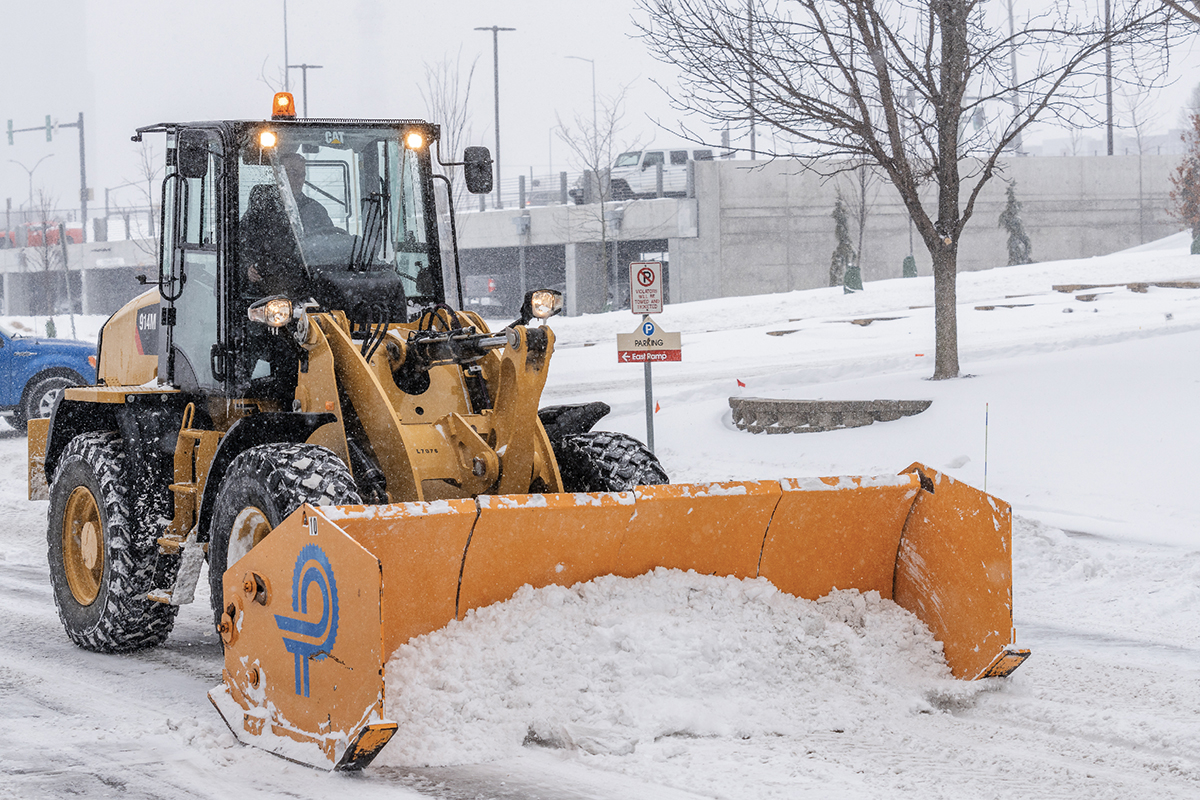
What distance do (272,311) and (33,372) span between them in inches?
523

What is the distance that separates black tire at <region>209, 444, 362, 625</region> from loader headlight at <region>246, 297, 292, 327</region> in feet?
2.28

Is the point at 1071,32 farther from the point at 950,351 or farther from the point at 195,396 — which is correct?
the point at 195,396

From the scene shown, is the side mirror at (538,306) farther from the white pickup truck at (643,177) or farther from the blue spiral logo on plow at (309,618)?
the white pickup truck at (643,177)

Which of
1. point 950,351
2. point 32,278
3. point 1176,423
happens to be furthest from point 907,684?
point 32,278

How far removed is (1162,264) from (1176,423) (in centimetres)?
1975

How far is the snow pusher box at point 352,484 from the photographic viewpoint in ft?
15.3

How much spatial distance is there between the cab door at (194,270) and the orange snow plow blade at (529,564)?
78.4 inches

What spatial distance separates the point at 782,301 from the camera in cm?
3028

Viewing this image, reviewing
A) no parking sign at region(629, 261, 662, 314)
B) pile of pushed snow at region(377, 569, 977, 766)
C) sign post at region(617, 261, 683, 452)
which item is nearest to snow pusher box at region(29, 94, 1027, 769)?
pile of pushed snow at region(377, 569, 977, 766)

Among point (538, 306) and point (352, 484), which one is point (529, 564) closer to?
point (352, 484)

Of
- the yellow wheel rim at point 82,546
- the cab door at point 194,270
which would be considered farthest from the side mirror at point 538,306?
the yellow wheel rim at point 82,546

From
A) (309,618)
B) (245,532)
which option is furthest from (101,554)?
(309,618)

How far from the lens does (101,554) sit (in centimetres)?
685

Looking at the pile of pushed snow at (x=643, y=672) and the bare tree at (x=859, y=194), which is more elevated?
the bare tree at (x=859, y=194)
